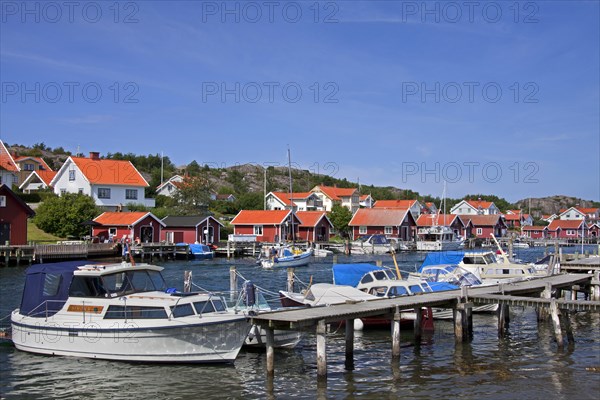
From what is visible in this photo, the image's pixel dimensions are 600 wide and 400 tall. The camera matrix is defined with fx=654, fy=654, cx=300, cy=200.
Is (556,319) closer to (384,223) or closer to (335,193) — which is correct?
(384,223)

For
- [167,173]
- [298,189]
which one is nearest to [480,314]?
[167,173]

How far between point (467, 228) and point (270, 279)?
85421 mm

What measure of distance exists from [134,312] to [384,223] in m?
84.1

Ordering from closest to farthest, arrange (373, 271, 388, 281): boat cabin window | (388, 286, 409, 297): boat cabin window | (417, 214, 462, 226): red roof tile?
1. (388, 286, 409, 297): boat cabin window
2. (373, 271, 388, 281): boat cabin window
3. (417, 214, 462, 226): red roof tile

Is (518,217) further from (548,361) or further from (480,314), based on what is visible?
(548,361)

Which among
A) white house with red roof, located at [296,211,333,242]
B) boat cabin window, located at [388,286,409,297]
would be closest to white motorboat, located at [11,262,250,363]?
boat cabin window, located at [388,286,409,297]

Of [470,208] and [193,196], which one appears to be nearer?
[193,196]

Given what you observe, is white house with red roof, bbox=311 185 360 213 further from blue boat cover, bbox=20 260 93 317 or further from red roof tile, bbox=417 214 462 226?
blue boat cover, bbox=20 260 93 317

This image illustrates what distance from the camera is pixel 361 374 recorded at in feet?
70.2

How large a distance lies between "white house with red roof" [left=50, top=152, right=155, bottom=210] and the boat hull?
63.2m

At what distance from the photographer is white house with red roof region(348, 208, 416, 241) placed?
10381cm

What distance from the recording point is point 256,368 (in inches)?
874

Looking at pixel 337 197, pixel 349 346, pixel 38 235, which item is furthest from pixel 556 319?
pixel 337 197

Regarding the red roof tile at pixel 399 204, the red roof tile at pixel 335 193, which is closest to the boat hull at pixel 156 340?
the red roof tile at pixel 399 204
